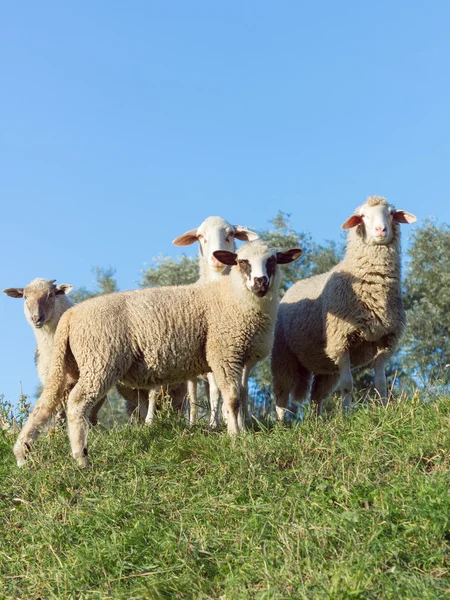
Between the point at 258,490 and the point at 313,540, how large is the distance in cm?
102

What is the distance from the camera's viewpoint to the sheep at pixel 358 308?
9812 millimetres

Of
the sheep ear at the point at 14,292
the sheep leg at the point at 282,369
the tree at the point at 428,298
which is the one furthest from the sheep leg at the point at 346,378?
the tree at the point at 428,298

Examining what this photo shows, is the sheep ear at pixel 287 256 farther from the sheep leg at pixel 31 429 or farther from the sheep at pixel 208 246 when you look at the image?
the sheep leg at pixel 31 429

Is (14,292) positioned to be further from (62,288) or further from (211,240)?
(211,240)

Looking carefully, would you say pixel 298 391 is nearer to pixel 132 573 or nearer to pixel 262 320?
pixel 262 320

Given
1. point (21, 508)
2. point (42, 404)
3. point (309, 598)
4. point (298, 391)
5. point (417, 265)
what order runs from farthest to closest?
point (417, 265)
point (298, 391)
point (42, 404)
point (21, 508)
point (309, 598)

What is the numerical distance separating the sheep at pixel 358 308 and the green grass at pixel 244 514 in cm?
270

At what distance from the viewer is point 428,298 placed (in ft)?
91.8

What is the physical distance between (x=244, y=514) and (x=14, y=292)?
21.5 feet

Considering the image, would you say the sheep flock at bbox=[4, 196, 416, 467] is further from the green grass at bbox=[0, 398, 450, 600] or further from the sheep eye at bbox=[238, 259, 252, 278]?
the green grass at bbox=[0, 398, 450, 600]

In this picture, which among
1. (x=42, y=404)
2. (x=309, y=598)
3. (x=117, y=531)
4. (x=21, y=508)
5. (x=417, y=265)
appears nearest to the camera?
(x=309, y=598)

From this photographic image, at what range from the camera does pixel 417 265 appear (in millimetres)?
28719

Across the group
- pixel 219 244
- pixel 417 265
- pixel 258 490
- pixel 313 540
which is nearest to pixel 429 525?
pixel 313 540

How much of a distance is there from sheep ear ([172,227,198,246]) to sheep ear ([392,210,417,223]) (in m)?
2.99
